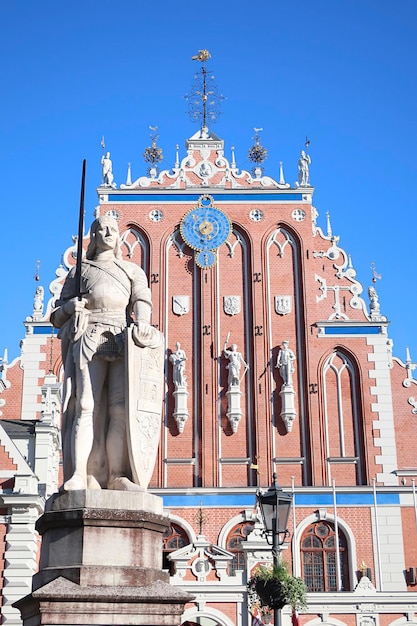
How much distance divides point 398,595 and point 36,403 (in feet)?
37.7

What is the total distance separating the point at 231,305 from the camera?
2536cm

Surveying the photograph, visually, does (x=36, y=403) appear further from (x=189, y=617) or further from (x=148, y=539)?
(x=148, y=539)

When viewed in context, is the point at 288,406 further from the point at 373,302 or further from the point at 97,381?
the point at 97,381

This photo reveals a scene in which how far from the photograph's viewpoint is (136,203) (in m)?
26.5

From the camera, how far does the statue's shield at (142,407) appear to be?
648cm

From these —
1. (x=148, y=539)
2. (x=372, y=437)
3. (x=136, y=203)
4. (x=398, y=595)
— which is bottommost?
(x=148, y=539)

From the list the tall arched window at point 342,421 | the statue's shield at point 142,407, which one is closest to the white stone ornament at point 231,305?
the tall arched window at point 342,421

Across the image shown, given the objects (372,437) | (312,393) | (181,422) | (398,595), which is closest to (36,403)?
(181,422)

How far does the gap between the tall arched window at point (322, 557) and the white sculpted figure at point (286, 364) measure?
4.09 metres

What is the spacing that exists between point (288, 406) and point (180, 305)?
443 cm

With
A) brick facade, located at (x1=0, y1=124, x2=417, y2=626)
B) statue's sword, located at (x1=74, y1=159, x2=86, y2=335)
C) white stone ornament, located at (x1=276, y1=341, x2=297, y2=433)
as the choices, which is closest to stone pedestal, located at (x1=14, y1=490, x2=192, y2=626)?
statue's sword, located at (x1=74, y1=159, x2=86, y2=335)

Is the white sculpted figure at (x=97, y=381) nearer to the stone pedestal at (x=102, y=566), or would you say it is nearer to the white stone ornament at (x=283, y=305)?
the stone pedestal at (x=102, y=566)

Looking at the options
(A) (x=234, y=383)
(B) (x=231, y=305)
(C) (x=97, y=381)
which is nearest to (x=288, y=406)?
(A) (x=234, y=383)

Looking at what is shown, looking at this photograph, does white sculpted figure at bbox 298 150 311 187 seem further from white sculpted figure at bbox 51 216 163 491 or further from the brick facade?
white sculpted figure at bbox 51 216 163 491
